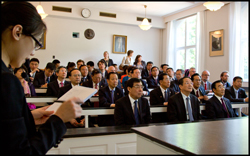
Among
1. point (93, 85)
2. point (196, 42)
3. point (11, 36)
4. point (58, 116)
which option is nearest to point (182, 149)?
point (58, 116)

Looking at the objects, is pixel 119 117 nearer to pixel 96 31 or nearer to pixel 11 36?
pixel 11 36

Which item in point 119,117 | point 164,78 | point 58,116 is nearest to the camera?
point 58,116

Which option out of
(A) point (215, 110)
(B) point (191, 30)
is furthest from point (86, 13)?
(A) point (215, 110)

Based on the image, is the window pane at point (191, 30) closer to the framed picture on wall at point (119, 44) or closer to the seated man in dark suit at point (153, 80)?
the framed picture on wall at point (119, 44)

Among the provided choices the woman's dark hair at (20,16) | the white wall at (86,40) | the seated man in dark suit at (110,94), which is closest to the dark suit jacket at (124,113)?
the seated man in dark suit at (110,94)

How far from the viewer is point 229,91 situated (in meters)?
5.33

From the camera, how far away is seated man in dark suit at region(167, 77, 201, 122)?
3367 mm

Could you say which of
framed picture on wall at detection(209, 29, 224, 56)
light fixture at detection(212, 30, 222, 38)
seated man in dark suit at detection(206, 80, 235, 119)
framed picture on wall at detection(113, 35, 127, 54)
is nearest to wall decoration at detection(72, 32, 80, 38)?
framed picture on wall at detection(113, 35, 127, 54)

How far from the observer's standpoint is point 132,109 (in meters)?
3.08

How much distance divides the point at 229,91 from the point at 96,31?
21.7 feet

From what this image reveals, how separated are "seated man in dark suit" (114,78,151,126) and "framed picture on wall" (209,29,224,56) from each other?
237 inches

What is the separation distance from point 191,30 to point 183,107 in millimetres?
7302

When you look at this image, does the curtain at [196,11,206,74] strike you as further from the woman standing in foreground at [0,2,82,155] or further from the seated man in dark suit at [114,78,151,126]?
the woman standing in foreground at [0,2,82,155]

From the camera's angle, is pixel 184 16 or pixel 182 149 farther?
pixel 184 16
